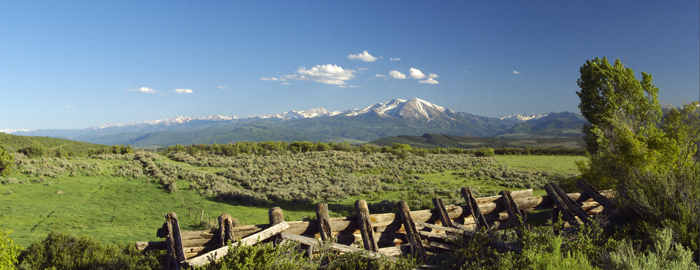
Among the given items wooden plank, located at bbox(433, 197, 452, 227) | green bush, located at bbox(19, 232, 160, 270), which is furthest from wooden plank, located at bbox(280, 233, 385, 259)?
green bush, located at bbox(19, 232, 160, 270)

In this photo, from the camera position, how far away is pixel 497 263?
17.4 ft

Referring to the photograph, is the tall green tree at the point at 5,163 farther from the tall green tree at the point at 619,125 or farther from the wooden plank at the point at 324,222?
the tall green tree at the point at 619,125

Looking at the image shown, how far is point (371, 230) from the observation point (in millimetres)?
6344

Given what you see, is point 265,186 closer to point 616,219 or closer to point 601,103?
point 616,219

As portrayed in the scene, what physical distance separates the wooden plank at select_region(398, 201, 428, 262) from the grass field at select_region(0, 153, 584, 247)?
22.2ft

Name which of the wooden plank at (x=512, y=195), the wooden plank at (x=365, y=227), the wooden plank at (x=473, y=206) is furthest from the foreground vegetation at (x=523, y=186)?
the wooden plank at (x=512, y=195)

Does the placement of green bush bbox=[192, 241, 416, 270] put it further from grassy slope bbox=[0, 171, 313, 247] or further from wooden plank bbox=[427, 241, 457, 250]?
grassy slope bbox=[0, 171, 313, 247]

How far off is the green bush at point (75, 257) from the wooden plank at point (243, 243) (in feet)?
5.89

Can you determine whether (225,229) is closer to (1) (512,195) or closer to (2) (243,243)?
(2) (243,243)

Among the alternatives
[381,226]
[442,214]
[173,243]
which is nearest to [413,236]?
[381,226]

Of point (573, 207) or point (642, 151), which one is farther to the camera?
Answer: point (642, 151)

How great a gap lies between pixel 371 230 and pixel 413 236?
98 cm

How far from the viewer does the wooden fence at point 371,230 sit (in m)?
5.69

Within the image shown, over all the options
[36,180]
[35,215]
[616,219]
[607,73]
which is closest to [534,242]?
[616,219]
